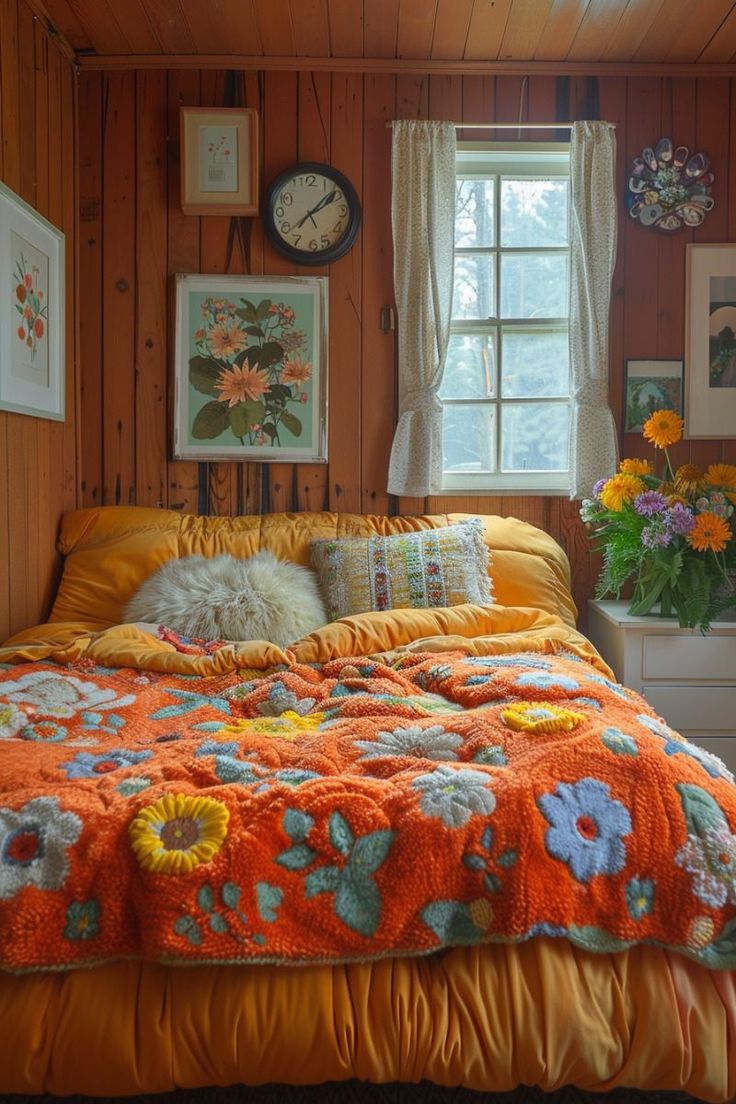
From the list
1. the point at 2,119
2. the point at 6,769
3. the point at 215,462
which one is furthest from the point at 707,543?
the point at 2,119

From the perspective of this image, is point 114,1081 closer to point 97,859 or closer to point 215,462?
point 97,859

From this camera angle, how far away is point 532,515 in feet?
10.3

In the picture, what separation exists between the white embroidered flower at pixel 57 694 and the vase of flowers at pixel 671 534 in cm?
156

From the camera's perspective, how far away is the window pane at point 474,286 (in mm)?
3143

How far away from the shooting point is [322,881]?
3.76ft

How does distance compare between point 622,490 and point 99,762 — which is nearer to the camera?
point 99,762

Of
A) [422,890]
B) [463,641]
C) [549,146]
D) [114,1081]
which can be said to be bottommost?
[114,1081]

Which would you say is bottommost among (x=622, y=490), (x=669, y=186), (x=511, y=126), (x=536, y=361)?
(x=622, y=490)

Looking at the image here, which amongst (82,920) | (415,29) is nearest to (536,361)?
(415,29)

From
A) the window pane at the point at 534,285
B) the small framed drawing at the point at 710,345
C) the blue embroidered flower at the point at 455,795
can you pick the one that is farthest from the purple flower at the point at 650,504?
the blue embroidered flower at the point at 455,795

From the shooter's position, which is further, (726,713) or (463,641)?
(726,713)

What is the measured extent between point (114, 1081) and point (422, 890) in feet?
1.48

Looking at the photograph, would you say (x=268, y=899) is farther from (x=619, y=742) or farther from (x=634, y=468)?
(x=634, y=468)

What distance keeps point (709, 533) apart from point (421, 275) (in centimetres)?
129
